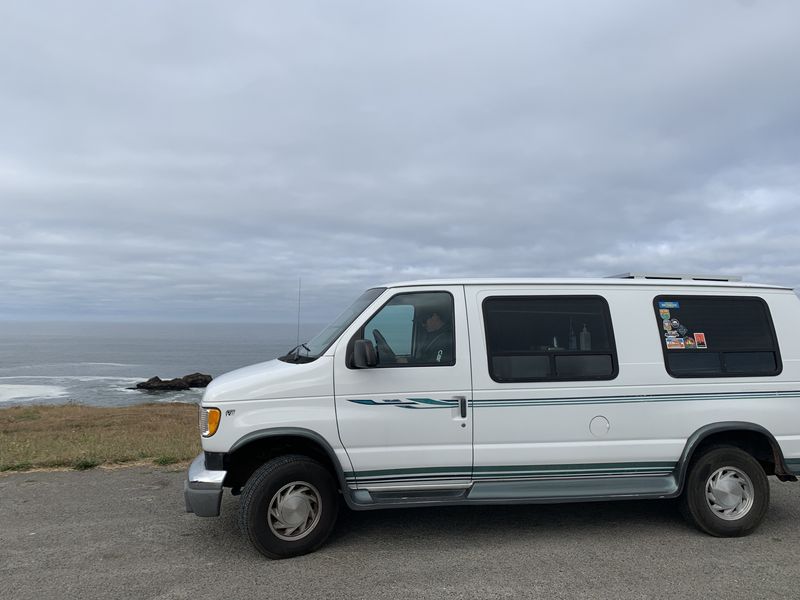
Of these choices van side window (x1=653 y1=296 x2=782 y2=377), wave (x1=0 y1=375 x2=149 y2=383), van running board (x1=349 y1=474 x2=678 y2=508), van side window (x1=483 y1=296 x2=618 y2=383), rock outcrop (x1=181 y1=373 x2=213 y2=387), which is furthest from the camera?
wave (x1=0 y1=375 x2=149 y2=383)

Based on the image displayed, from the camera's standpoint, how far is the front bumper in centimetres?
482

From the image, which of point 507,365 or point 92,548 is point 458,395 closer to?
point 507,365

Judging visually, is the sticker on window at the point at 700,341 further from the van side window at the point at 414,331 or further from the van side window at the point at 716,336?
the van side window at the point at 414,331

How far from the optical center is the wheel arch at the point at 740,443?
5.30m

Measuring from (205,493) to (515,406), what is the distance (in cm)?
261

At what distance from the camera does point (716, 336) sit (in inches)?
220

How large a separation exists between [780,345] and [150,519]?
6.12 metres

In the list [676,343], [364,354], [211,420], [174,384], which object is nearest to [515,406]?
[364,354]

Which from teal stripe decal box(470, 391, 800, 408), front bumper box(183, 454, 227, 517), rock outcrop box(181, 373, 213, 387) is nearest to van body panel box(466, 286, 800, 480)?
teal stripe decal box(470, 391, 800, 408)

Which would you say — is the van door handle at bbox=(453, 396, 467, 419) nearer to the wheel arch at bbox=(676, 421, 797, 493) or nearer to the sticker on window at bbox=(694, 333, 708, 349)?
the wheel arch at bbox=(676, 421, 797, 493)

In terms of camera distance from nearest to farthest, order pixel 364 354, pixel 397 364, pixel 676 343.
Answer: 1. pixel 364 354
2. pixel 397 364
3. pixel 676 343

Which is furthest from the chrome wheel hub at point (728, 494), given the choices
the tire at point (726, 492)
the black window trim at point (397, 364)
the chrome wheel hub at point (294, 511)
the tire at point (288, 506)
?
the chrome wheel hub at point (294, 511)

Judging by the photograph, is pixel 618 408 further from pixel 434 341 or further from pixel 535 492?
pixel 434 341

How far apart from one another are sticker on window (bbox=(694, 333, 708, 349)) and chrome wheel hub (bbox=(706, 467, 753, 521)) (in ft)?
3.57
